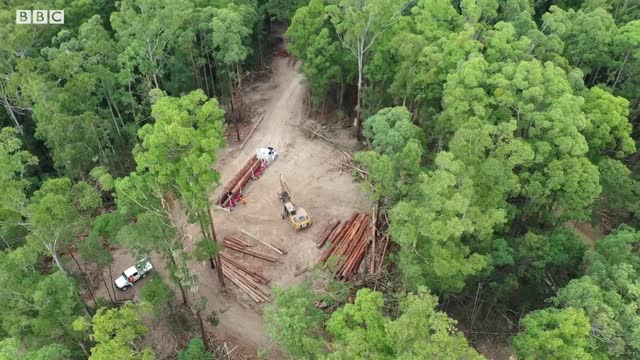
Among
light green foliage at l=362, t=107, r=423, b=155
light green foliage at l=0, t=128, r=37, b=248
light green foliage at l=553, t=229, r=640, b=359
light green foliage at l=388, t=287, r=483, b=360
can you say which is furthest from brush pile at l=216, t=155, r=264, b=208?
light green foliage at l=553, t=229, r=640, b=359

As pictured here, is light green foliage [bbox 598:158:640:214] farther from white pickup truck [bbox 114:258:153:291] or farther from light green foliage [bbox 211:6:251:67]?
white pickup truck [bbox 114:258:153:291]

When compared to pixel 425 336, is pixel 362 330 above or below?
below

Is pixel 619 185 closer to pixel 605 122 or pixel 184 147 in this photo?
pixel 605 122

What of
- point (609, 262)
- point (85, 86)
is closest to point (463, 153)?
point (609, 262)

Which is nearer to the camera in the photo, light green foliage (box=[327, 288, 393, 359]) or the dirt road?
light green foliage (box=[327, 288, 393, 359])

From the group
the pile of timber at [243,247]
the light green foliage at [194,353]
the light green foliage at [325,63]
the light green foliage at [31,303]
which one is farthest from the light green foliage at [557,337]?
the light green foliage at [325,63]

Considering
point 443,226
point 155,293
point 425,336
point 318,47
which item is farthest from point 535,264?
point 318,47

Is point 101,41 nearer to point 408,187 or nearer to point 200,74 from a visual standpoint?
point 200,74
